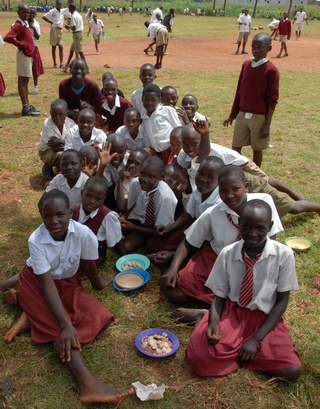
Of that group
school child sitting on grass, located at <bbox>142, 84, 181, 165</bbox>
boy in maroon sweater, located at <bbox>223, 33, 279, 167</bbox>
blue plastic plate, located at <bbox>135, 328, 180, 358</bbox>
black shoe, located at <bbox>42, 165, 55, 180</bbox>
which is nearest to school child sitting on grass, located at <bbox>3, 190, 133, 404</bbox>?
blue plastic plate, located at <bbox>135, 328, 180, 358</bbox>

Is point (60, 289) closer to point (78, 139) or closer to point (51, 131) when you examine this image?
point (78, 139)

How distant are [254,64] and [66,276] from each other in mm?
2945

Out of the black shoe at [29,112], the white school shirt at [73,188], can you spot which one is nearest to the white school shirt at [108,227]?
the white school shirt at [73,188]

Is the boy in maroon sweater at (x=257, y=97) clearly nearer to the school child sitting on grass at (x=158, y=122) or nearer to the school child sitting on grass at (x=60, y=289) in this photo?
the school child sitting on grass at (x=158, y=122)

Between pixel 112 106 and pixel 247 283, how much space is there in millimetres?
3312

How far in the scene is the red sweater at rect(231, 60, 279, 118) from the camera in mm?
4191

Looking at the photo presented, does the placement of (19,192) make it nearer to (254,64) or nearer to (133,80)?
(254,64)

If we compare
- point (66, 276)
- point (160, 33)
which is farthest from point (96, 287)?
point (160, 33)

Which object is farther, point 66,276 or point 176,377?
point 66,276

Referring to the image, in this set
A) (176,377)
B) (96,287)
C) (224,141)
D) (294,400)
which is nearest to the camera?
(294,400)

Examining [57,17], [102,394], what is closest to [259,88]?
[102,394]

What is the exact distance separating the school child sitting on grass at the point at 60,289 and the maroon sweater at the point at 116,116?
2.66 metres

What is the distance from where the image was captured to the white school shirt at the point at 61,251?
2404 millimetres

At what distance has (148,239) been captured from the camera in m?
3.46
